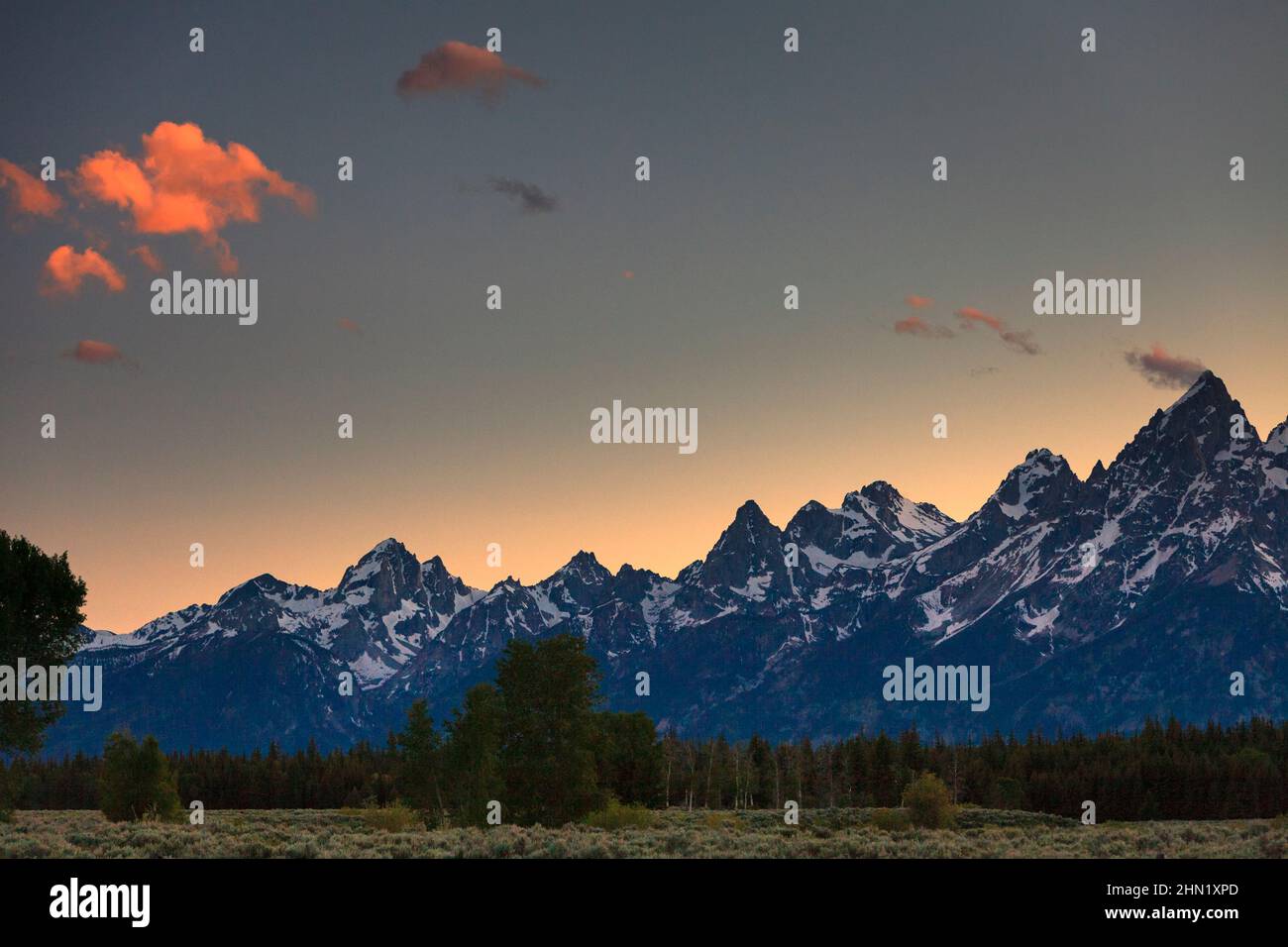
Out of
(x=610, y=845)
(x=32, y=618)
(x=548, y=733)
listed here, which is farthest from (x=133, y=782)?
(x=610, y=845)

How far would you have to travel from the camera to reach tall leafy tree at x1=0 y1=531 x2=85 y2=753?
82125mm

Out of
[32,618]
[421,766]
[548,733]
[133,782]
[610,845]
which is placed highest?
[32,618]

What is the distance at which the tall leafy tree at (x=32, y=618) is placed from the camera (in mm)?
82125

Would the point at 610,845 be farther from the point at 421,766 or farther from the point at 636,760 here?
the point at 636,760

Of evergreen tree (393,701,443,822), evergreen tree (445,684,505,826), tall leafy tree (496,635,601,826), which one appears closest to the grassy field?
tall leafy tree (496,635,601,826)

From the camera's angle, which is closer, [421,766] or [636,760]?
[421,766]

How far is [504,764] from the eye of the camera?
91875 millimetres

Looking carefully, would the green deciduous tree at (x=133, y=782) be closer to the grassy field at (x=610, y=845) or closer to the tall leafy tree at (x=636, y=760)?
the grassy field at (x=610, y=845)

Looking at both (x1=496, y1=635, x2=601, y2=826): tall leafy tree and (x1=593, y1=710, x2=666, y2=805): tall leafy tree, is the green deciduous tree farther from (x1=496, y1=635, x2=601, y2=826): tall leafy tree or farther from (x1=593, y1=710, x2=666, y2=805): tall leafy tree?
(x1=593, y1=710, x2=666, y2=805): tall leafy tree

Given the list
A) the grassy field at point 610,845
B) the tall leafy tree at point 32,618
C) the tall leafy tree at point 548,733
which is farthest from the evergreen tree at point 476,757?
the grassy field at point 610,845

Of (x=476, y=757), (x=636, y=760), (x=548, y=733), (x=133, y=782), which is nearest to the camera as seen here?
(x=548, y=733)

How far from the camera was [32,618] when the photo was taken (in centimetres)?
8331
